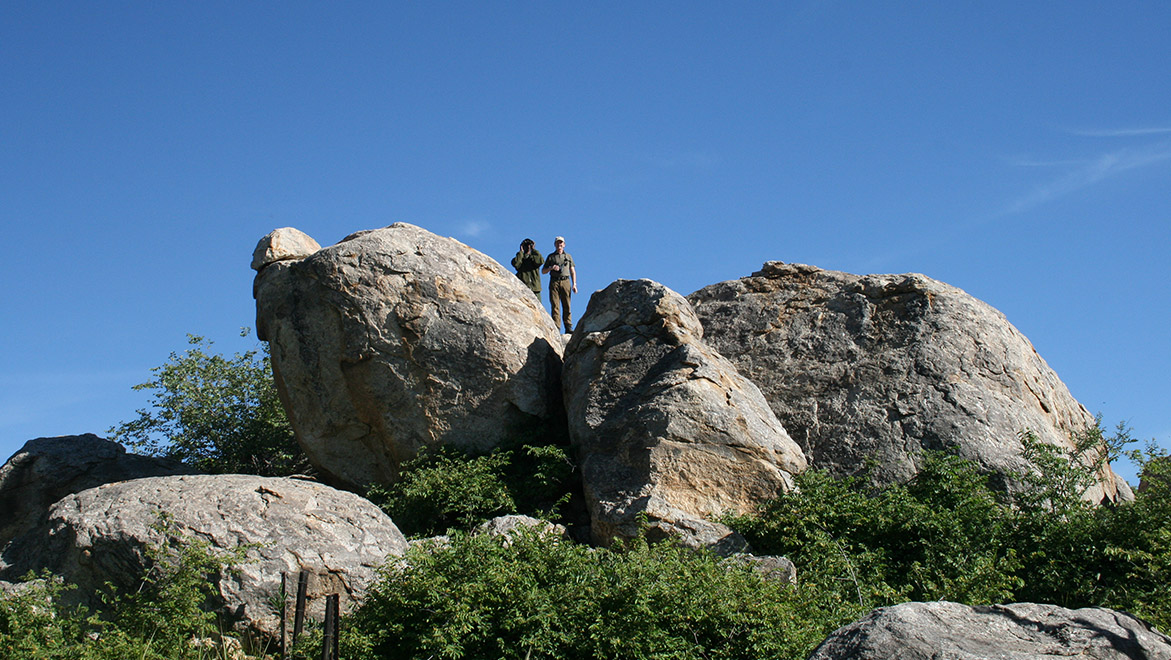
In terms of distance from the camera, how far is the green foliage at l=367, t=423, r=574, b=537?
47.6ft

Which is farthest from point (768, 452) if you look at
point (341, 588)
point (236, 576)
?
point (236, 576)

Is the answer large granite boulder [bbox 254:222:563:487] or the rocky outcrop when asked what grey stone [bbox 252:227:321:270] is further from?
the rocky outcrop

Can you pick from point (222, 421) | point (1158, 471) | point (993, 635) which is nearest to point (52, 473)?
point (222, 421)

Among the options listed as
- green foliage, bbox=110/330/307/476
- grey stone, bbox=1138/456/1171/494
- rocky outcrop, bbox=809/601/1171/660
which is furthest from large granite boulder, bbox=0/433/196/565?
grey stone, bbox=1138/456/1171/494

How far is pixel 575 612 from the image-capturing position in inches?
377

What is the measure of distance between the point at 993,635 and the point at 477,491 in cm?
875

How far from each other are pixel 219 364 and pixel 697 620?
55.5ft

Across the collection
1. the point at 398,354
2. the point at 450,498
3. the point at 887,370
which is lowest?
the point at 450,498

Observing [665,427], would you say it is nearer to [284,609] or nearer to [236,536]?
[236,536]

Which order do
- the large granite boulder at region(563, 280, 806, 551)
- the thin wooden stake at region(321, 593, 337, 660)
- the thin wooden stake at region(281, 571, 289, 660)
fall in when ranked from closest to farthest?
the thin wooden stake at region(321, 593, 337, 660), the thin wooden stake at region(281, 571, 289, 660), the large granite boulder at region(563, 280, 806, 551)

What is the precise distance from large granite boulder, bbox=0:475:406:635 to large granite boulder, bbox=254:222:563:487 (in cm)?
367

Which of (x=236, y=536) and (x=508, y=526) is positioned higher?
(x=508, y=526)

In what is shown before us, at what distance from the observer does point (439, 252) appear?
695 inches

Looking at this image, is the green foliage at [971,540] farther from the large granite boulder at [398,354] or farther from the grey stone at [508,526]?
the large granite boulder at [398,354]
